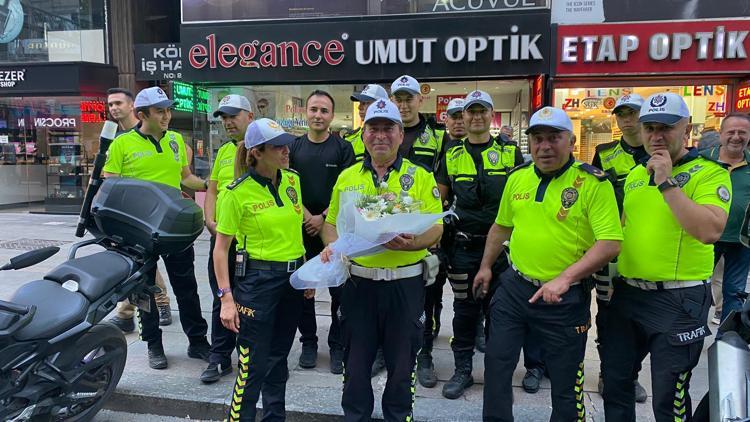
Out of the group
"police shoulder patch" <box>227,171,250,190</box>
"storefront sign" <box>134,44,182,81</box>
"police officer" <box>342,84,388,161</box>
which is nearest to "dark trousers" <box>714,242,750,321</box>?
"police officer" <box>342,84,388,161</box>

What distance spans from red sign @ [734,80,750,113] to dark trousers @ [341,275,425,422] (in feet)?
26.3

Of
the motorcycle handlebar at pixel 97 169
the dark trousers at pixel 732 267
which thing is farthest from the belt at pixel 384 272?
the dark trousers at pixel 732 267

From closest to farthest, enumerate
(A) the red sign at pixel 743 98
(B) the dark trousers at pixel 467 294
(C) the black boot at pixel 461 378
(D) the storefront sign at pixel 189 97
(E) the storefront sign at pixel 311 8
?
(C) the black boot at pixel 461 378, (B) the dark trousers at pixel 467 294, (A) the red sign at pixel 743 98, (E) the storefront sign at pixel 311 8, (D) the storefront sign at pixel 189 97

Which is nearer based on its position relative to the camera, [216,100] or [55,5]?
[216,100]

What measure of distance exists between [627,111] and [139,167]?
3846mm

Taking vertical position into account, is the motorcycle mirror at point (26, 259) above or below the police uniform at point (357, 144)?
below

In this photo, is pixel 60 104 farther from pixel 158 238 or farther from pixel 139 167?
pixel 158 238

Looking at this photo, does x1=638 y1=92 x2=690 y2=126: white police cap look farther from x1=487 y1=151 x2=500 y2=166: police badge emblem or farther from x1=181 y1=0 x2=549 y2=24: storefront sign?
x1=181 y1=0 x2=549 y2=24: storefront sign

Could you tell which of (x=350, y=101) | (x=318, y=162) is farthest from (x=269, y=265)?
(x=350, y=101)

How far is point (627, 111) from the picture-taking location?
3756 millimetres

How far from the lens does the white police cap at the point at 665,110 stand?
2463 millimetres

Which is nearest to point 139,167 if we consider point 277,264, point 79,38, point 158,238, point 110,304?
point 158,238

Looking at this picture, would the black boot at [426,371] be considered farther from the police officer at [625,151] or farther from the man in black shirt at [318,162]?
the police officer at [625,151]

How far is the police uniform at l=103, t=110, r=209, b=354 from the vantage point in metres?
3.97
